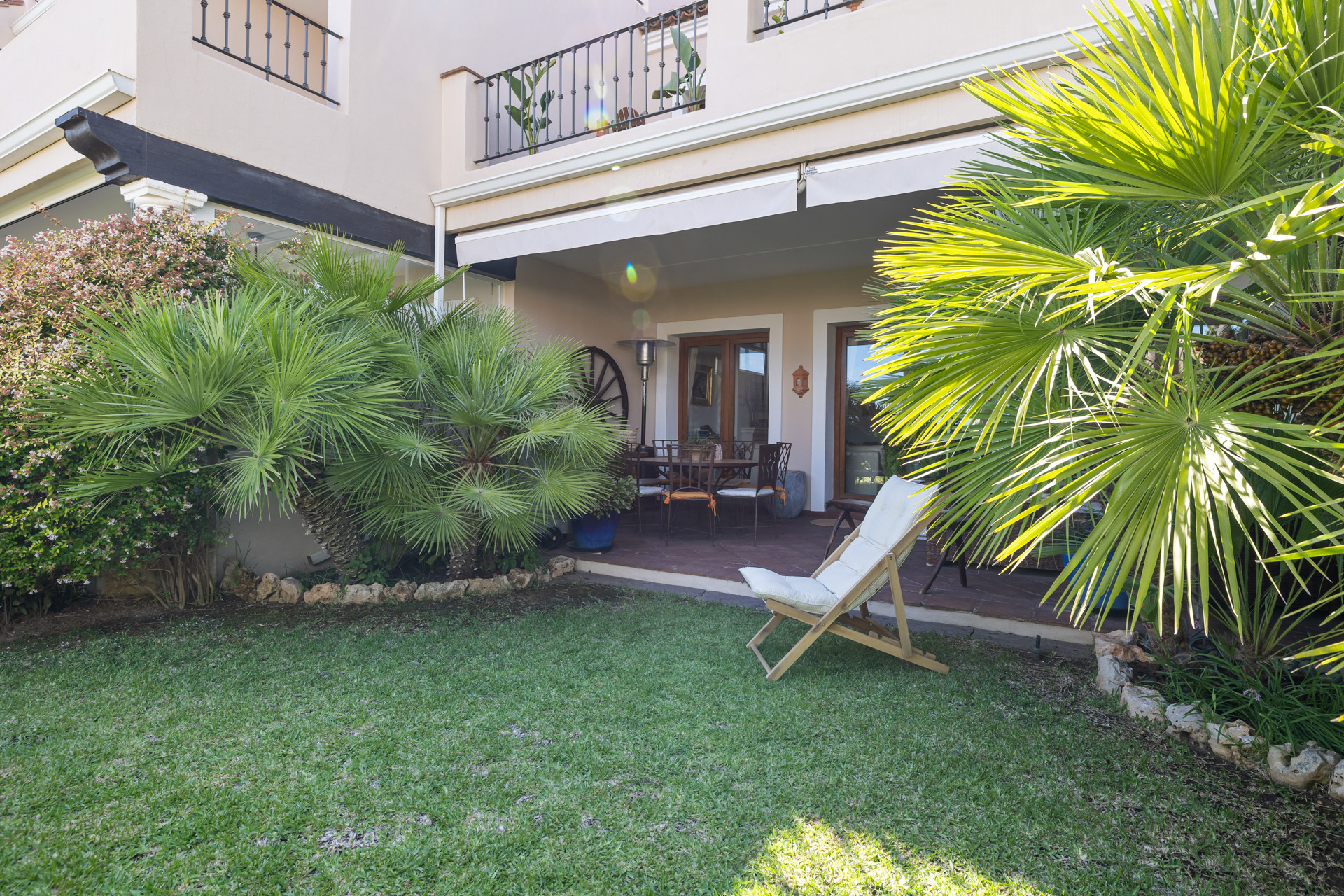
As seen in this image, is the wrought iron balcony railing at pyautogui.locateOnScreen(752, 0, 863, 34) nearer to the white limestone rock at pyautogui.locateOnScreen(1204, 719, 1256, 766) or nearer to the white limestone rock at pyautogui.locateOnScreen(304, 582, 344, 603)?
the white limestone rock at pyautogui.locateOnScreen(1204, 719, 1256, 766)

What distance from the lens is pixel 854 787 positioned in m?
2.11

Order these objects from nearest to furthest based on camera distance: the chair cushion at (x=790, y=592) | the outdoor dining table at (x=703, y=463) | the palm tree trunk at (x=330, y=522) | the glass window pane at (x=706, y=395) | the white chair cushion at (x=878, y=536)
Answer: the chair cushion at (x=790, y=592)
the white chair cushion at (x=878, y=536)
the palm tree trunk at (x=330, y=522)
the outdoor dining table at (x=703, y=463)
the glass window pane at (x=706, y=395)

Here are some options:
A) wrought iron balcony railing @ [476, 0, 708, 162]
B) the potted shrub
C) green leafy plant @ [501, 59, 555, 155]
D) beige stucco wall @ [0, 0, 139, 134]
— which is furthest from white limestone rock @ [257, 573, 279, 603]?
green leafy plant @ [501, 59, 555, 155]

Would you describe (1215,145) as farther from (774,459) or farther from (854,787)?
(774,459)

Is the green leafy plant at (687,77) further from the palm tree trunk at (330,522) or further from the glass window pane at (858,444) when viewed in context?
the palm tree trunk at (330,522)

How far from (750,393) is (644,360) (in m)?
1.37

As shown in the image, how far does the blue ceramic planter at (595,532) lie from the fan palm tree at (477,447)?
99 cm

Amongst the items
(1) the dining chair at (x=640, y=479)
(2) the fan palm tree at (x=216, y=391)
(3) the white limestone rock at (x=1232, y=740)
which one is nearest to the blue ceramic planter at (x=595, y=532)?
(1) the dining chair at (x=640, y=479)

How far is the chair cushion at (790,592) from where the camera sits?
9.67 ft

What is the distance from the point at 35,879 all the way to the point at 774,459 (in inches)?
208

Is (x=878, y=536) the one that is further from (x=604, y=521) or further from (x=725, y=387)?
(x=725, y=387)

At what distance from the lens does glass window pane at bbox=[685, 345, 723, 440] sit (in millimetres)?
8516

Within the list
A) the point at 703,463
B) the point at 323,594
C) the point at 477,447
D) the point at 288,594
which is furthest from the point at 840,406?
the point at 288,594

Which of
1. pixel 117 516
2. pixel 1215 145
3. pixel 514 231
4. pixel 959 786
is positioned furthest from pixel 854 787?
pixel 514 231
